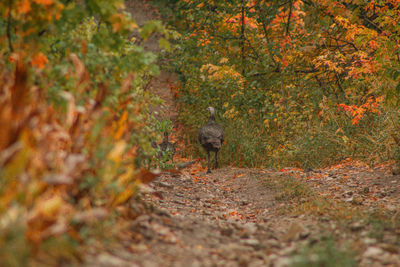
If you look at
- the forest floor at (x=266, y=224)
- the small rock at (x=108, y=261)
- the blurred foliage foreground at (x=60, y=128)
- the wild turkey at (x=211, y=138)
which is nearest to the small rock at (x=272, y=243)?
the forest floor at (x=266, y=224)

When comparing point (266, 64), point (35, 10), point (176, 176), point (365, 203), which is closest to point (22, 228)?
point (35, 10)

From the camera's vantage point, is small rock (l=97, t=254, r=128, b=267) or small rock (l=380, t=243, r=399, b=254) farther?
small rock (l=380, t=243, r=399, b=254)

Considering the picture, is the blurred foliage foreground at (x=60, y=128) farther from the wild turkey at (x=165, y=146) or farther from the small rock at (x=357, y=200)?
the wild turkey at (x=165, y=146)

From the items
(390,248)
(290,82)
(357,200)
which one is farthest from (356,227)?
(290,82)

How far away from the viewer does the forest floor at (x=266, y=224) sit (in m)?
2.30

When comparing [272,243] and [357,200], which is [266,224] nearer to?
[272,243]

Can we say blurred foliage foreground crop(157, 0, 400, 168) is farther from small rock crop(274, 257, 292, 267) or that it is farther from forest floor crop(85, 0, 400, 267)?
small rock crop(274, 257, 292, 267)

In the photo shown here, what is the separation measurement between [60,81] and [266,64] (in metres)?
6.57

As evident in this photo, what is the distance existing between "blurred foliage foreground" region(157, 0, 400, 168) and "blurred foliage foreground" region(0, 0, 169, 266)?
4.24 metres

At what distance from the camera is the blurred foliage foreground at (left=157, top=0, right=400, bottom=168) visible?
6.90 m

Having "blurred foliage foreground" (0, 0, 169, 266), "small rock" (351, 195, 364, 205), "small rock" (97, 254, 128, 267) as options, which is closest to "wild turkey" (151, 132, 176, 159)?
"small rock" (351, 195, 364, 205)

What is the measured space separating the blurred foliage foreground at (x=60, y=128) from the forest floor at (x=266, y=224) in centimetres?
26

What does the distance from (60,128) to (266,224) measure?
2.31 m

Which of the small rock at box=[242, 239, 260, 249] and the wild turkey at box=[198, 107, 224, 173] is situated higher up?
the wild turkey at box=[198, 107, 224, 173]
